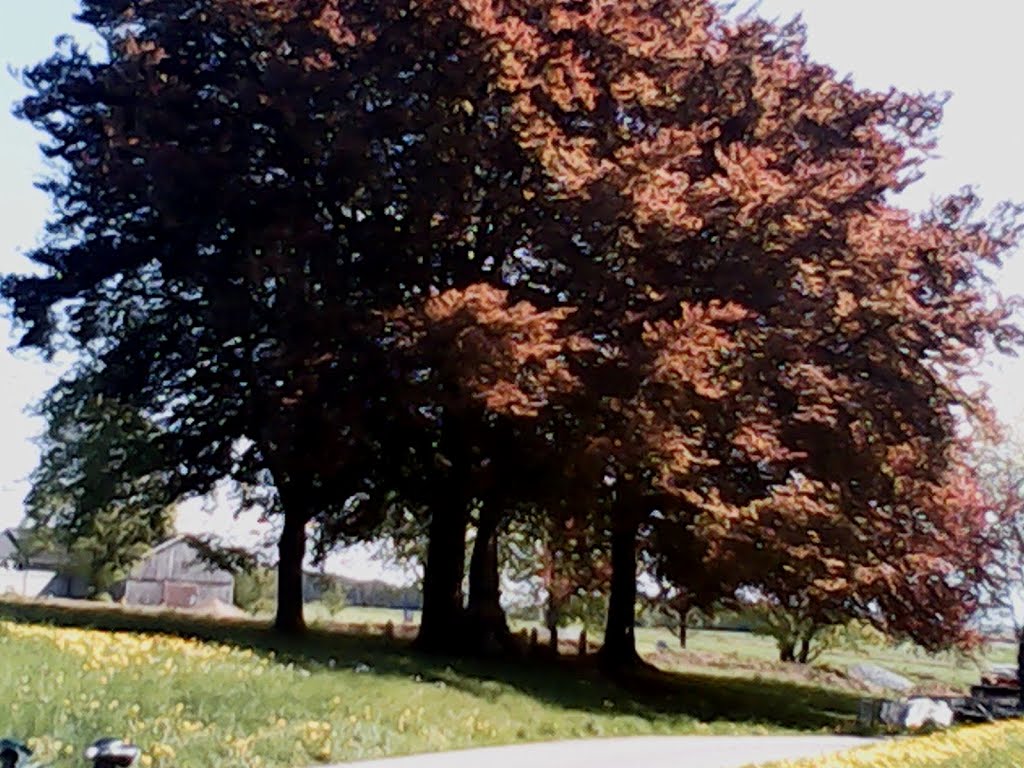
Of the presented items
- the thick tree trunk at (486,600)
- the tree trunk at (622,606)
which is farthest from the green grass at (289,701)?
the tree trunk at (622,606)

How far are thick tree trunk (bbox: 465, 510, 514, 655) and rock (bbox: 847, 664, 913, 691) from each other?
15663mm

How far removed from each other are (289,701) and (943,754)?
6766 mm

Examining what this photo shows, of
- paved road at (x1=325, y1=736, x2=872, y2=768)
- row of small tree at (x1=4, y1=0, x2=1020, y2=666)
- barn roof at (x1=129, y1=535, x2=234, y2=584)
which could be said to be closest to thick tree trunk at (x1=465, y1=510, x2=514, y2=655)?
row of small tree at (x1=4, y1=0, x2=1020, y2=666)

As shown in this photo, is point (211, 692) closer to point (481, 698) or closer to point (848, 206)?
point (481, 698)

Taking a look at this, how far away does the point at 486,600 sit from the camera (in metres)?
24.3

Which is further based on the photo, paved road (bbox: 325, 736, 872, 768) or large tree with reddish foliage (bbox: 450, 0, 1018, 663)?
large tree with reddish foliage (bbox: 450, 0, 1018, 663)

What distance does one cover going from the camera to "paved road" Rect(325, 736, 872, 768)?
41.2 ft

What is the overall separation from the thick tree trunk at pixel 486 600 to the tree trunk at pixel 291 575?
3.39 metres

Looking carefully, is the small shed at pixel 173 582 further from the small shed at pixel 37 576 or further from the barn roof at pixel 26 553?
the barn roof at pixel 26 553

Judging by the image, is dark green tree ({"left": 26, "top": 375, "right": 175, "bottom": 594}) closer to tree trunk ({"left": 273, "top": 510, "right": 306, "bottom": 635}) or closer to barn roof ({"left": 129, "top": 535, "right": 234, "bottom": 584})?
tree trunk ({"left": 273, "top": 510, "right": 306, "bottom": 635})

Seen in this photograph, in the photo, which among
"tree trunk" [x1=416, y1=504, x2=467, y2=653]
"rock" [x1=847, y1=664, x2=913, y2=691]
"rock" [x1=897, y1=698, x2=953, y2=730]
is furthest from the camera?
"rock" [x1=847, y1=664, x2=913, y2=691]

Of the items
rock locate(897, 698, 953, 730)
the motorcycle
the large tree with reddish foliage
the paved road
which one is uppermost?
the large tree with reddish foliage

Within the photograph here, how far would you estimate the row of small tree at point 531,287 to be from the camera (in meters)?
19.9

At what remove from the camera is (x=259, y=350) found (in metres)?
22.4
